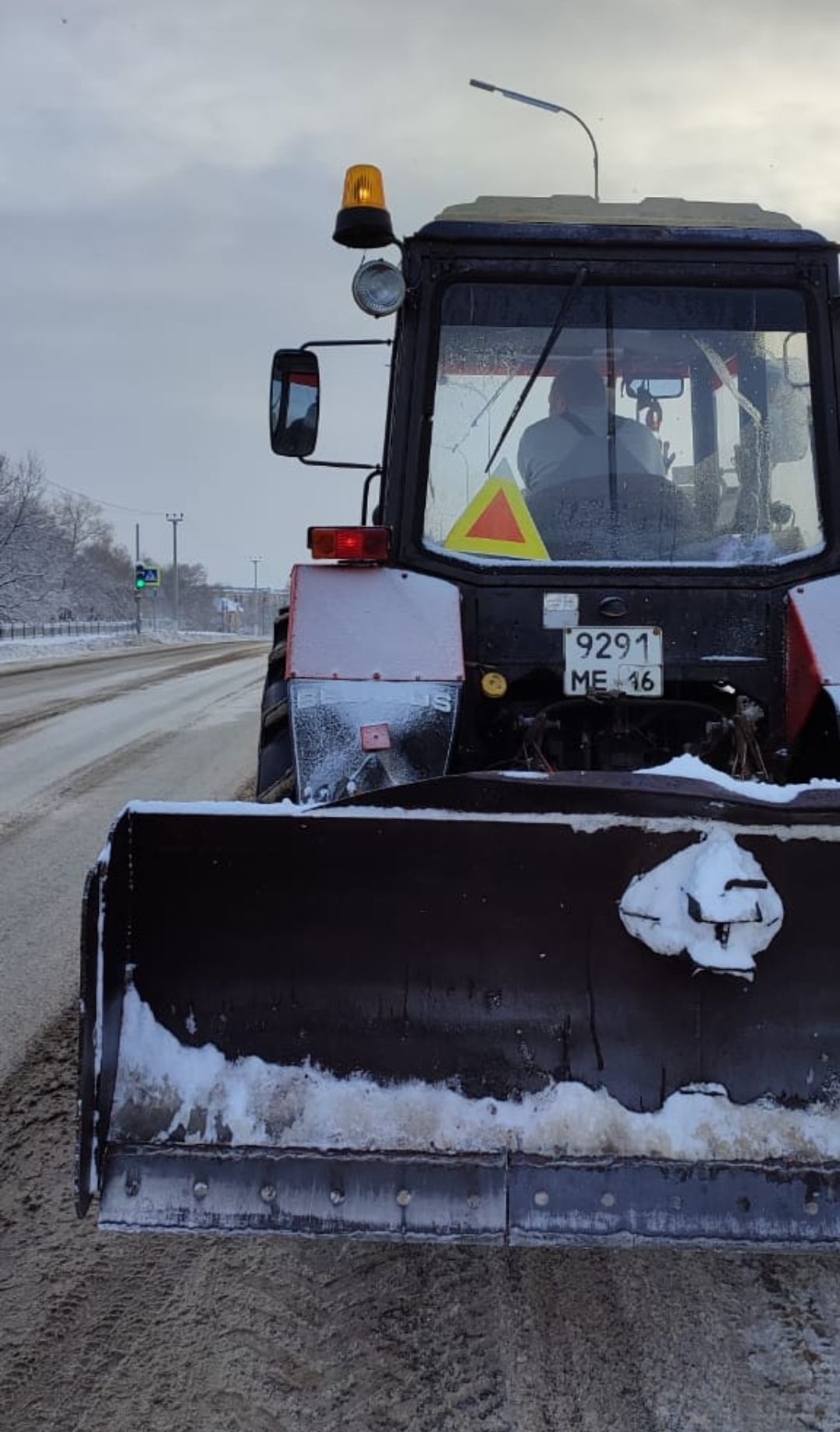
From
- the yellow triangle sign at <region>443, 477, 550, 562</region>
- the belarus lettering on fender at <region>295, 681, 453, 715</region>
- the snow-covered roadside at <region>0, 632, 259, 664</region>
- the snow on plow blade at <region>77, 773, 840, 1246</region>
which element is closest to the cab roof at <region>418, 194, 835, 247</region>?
the yellow triangle sign at <region>443, 477, 550, 562</region>

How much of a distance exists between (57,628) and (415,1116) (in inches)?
1924

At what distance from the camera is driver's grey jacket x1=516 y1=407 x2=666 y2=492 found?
3225 mm

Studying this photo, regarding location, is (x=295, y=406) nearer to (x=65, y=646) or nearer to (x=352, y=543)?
(x=352, y=543)

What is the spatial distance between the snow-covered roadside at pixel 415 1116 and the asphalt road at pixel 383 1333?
350 mm

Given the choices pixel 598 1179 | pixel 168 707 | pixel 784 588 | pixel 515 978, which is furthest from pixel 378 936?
pixel 168 707

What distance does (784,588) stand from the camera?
3174 mm

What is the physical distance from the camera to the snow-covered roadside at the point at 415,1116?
1.93m

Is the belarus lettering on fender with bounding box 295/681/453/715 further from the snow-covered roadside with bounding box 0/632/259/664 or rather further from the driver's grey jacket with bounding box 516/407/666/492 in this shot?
the snow-covered roadside with bounding box 0/632/259/664

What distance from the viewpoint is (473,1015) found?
2.07m

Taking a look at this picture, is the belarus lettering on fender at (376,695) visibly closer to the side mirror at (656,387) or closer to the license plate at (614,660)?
the license plate at (614,660)

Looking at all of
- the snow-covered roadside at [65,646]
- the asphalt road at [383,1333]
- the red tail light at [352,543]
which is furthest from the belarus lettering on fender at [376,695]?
the snow-covered roadside at [65,646]

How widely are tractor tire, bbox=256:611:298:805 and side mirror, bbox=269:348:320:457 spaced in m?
0.78

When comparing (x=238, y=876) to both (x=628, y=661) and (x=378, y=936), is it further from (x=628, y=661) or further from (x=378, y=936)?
(x=628, y=661)

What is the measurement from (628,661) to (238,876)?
149 cm
